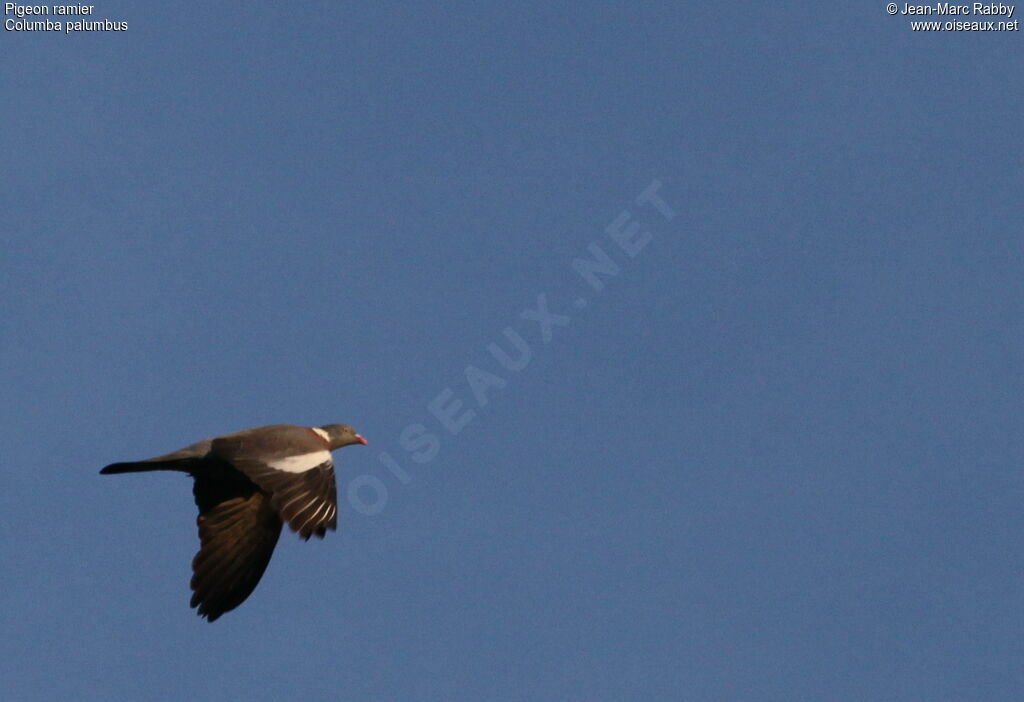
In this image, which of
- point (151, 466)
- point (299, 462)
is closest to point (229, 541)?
point (151, 466)

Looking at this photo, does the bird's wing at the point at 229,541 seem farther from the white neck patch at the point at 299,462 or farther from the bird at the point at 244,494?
the white neck patch at the point at 299,462

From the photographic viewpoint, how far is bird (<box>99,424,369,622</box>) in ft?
53.2

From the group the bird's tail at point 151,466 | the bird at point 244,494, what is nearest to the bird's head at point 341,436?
the bird at point 244,494

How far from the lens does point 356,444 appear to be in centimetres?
2003

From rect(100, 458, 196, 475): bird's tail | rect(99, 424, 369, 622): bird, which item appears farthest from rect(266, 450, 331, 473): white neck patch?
rect(100, 458, 196, 475): bird's tail

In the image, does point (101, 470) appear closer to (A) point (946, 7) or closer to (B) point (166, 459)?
(B) point (166, 459)

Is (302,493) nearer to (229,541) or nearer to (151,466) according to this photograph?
(229,541)

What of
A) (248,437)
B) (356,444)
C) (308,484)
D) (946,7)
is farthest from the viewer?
(946,7)

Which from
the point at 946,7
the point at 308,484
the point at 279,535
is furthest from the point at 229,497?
the point at 946,7

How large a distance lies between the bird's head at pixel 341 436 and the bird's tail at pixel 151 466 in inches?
94.2

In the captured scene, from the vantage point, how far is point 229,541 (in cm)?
1736

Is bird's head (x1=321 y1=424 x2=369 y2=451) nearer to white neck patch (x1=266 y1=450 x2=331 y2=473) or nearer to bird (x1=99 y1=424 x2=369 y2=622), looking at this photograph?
bird (x1=99 y1=424 x2=369 y2=622)

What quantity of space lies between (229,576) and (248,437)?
1.53 metres

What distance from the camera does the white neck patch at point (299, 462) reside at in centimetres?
1639
